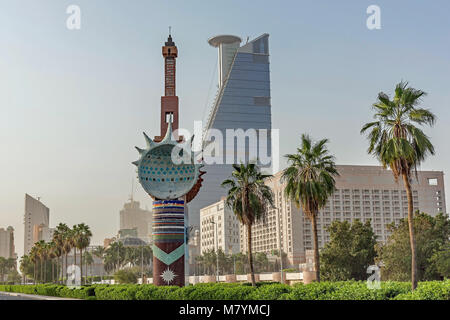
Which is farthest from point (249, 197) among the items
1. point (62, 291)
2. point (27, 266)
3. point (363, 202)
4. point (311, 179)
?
point (363, 202)

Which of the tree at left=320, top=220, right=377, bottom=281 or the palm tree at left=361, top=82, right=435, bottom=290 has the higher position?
the palm tree at left=361, top=82, right=435, bottom=290

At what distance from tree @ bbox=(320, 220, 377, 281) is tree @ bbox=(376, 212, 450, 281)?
83.3 inches

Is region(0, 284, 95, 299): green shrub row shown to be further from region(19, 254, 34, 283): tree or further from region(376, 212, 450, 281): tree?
region(19, 254, 34, 283): tree

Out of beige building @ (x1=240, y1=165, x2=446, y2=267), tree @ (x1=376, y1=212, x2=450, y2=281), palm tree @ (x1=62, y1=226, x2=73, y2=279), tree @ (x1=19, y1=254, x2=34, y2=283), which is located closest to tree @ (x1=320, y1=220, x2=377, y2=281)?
tree @ (x1=376, y1=212, x2=450, y2=281)

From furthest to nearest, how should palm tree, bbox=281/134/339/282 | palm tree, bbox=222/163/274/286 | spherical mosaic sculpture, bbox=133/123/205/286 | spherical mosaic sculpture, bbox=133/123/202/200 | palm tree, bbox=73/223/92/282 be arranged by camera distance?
palm tree, bbox=73/223/92/282, spherical mosaic sculpture, bbox=133/123/202/200, spherical mosaic sculpture, bbox=133/123/205/286, palm tree, bbox=222/163/274/286, palm tree, bbox=281/134/339/282

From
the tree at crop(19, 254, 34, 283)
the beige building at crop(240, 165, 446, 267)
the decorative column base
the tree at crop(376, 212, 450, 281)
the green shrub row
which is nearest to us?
the decorative column base

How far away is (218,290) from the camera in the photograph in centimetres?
3794

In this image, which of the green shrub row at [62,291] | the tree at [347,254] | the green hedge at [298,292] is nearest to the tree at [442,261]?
the tree at [347,254]

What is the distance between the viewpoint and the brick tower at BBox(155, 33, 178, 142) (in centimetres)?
6181

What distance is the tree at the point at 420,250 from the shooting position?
67.1 meters

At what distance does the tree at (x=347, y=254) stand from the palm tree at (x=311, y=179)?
3439 cm

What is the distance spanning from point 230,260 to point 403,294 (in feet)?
505

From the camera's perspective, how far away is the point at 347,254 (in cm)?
7238

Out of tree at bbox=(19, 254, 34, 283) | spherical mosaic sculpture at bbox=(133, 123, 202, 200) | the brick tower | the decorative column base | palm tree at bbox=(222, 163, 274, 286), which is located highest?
the brick tower
